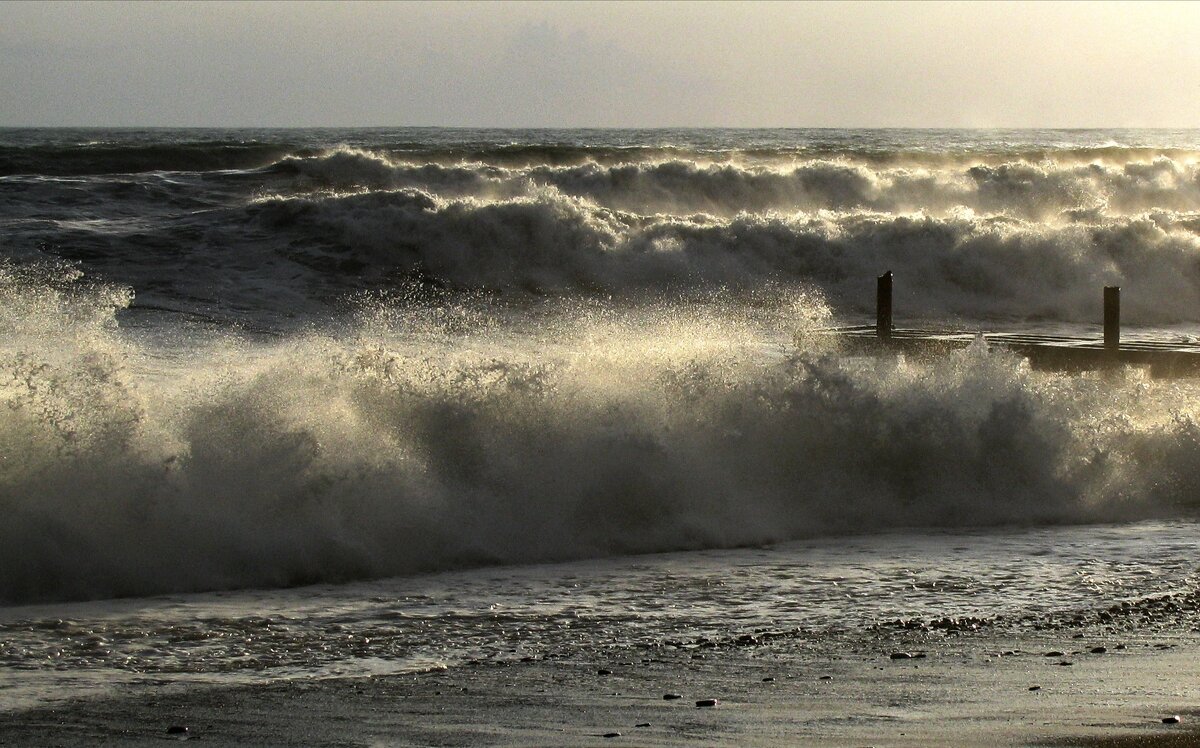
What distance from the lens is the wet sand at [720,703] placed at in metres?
5.25

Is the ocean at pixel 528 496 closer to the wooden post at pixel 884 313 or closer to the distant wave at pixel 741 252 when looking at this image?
the wooden post at pixel 884 313

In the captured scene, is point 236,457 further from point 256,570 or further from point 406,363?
point 406,363

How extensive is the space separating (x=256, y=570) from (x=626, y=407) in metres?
3.22

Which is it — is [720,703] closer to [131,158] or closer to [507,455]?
[507,455]

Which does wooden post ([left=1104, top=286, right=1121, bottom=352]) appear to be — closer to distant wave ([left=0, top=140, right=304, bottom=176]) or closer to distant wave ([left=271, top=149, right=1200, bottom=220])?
distant wave ([left=271, top=149, right=1200, bottom=220])

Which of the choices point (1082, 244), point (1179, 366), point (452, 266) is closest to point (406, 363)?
point (1179, 366)

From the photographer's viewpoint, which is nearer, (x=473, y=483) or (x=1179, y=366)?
(x=473, y=483)

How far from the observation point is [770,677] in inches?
242

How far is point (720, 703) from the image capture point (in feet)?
18.8

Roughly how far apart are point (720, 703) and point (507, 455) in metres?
4.61

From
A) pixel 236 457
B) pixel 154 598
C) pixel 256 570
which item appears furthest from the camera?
pixel 236 457

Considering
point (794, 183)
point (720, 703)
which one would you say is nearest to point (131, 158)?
point (794, 183)

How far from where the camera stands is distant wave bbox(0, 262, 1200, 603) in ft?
28.7

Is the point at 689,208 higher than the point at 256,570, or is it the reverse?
the point at 689,208
